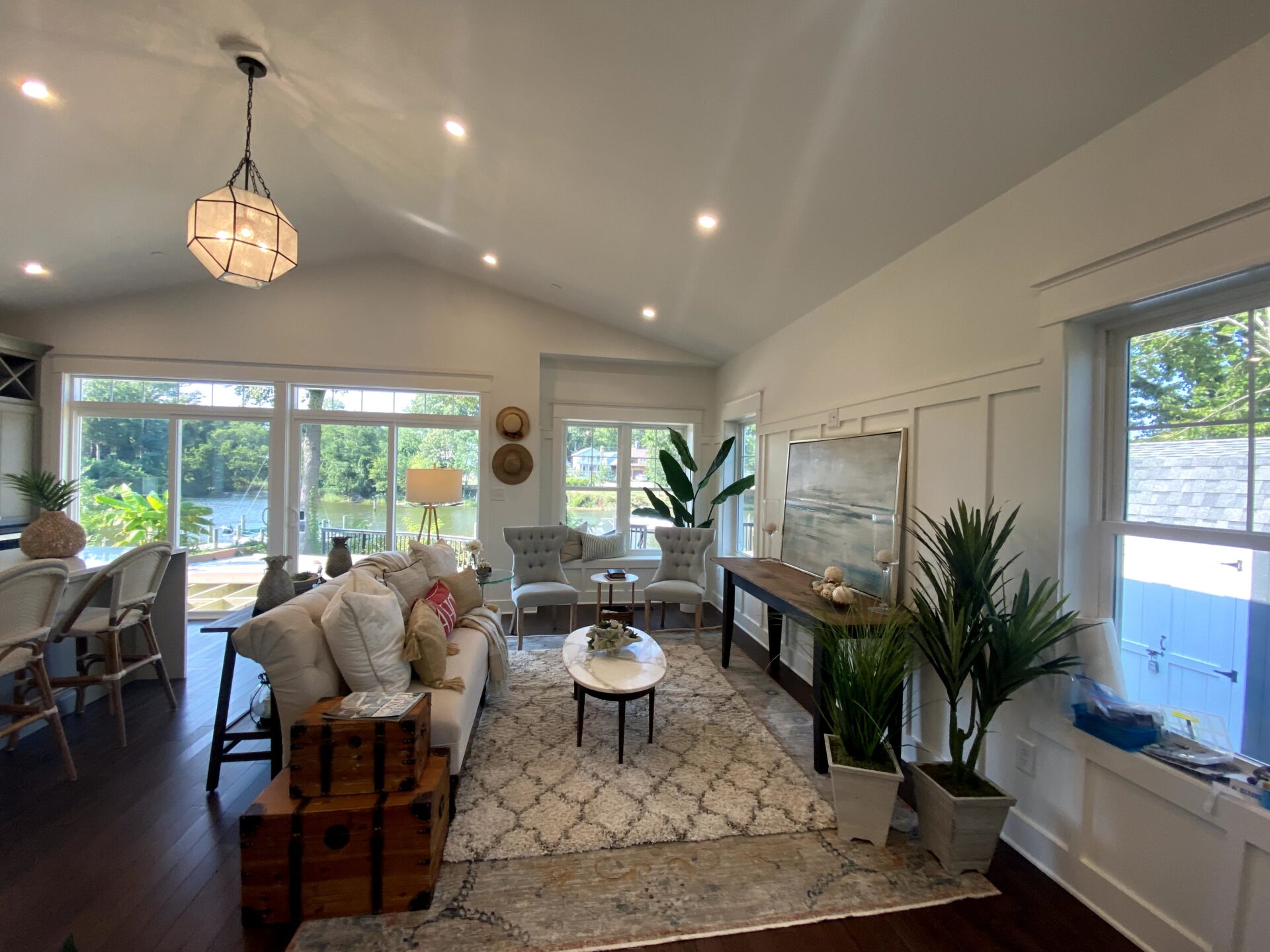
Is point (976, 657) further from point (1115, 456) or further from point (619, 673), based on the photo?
point (619, 673)

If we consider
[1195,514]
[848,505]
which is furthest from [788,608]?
[1195,514]

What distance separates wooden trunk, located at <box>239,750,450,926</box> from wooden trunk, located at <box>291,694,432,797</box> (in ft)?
0.13

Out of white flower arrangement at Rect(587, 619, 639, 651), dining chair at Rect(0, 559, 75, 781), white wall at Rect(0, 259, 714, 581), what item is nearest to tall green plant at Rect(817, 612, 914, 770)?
white flower arrangement at Rect(587, 619, 639, 651)

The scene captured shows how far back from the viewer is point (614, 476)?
5773 millimetres

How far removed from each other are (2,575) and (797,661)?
14.1ft

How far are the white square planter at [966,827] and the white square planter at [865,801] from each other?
0.15 meters

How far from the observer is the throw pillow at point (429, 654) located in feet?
7.35

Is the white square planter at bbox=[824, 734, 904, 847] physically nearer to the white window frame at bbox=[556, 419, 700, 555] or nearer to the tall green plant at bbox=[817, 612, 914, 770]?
the tall green plant at bbox=[817, 612, 914, 770]

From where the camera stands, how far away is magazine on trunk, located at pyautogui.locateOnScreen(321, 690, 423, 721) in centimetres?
174

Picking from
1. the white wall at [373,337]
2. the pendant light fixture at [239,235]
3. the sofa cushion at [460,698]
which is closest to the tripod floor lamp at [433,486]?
the white wall at [373,337]

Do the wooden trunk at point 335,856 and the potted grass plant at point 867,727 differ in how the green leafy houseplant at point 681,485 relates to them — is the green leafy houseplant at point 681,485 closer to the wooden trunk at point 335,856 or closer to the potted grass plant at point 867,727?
the potted grass plant at point 867,727

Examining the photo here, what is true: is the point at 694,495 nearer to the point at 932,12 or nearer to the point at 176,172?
the point at 932,12

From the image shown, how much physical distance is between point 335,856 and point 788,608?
2.19m

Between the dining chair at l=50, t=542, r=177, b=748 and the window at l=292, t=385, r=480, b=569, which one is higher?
the window at l=292, t=385, r=480, b=569
